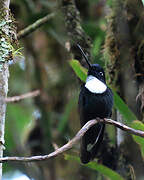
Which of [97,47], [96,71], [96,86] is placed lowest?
[96,86]

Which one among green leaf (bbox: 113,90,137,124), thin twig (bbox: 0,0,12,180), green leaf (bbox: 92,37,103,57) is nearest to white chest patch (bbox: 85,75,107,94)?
green leaf (bbox: 113,90,137,124)

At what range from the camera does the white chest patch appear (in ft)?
9.64

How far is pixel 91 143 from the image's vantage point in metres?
3.08

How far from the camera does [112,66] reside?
3.42 m

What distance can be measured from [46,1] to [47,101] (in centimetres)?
114

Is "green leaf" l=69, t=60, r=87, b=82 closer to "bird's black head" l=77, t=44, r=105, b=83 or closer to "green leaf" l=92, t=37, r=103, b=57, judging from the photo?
"bird's black head" l=77, t=44, r=105, b=83

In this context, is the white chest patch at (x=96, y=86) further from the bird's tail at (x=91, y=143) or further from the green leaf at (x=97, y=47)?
the green leaf at (x=97, y=47)

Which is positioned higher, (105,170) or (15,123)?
(15,123)

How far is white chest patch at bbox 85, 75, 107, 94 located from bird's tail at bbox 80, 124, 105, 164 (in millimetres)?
247

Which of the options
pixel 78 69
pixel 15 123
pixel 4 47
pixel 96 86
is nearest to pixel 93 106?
pixel 96 86

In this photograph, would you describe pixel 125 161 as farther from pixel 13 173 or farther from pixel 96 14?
pixel 96 14

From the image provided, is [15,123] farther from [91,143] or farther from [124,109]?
[124,109]

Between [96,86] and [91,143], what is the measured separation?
1.42 feet

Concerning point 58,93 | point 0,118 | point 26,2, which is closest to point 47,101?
point 58,93
